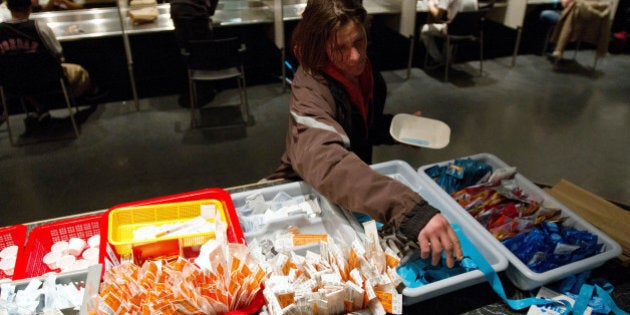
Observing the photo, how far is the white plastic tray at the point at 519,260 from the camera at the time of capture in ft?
3.70

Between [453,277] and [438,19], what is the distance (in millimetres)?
3998

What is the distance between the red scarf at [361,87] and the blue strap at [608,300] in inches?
29.9

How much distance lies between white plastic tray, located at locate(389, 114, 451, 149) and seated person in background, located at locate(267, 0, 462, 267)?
0.80ft

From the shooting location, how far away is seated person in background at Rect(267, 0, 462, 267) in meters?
0.93

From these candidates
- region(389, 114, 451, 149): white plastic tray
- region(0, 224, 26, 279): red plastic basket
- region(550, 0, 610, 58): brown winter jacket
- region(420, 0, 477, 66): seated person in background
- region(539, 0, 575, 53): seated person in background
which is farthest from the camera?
region(539, 0, 575, 53): seated person in background

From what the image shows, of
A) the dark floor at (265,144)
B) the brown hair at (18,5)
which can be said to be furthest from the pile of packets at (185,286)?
the brown hair at (18,5)

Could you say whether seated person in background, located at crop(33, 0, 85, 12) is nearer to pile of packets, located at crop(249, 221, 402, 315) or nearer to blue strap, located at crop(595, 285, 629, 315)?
pile of packets, located at crop(249, 221, 402, 315)

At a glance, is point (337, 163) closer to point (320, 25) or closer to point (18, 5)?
point (320, 25)

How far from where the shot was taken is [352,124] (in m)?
1.37

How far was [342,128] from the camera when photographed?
47.6 inches

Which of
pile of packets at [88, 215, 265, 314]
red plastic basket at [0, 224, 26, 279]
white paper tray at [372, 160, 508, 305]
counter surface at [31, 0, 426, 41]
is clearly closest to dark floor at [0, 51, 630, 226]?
counter surface at [31, 0, 426, 41]

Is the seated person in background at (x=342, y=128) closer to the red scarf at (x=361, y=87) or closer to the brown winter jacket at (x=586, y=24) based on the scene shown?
the red scarf at (x=361, y=87)

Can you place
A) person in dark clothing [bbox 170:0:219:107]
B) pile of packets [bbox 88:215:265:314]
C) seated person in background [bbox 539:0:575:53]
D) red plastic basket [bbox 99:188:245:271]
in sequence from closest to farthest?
pile of packets [bbox 88:215:265:314] < red plastic basket [bbox 99:188:245:271] < person in dark clothing [bbox 170:0:219:107] < seated person in background [bbox 539:0:575:53]

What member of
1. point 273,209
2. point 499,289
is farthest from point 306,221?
point 499,289
